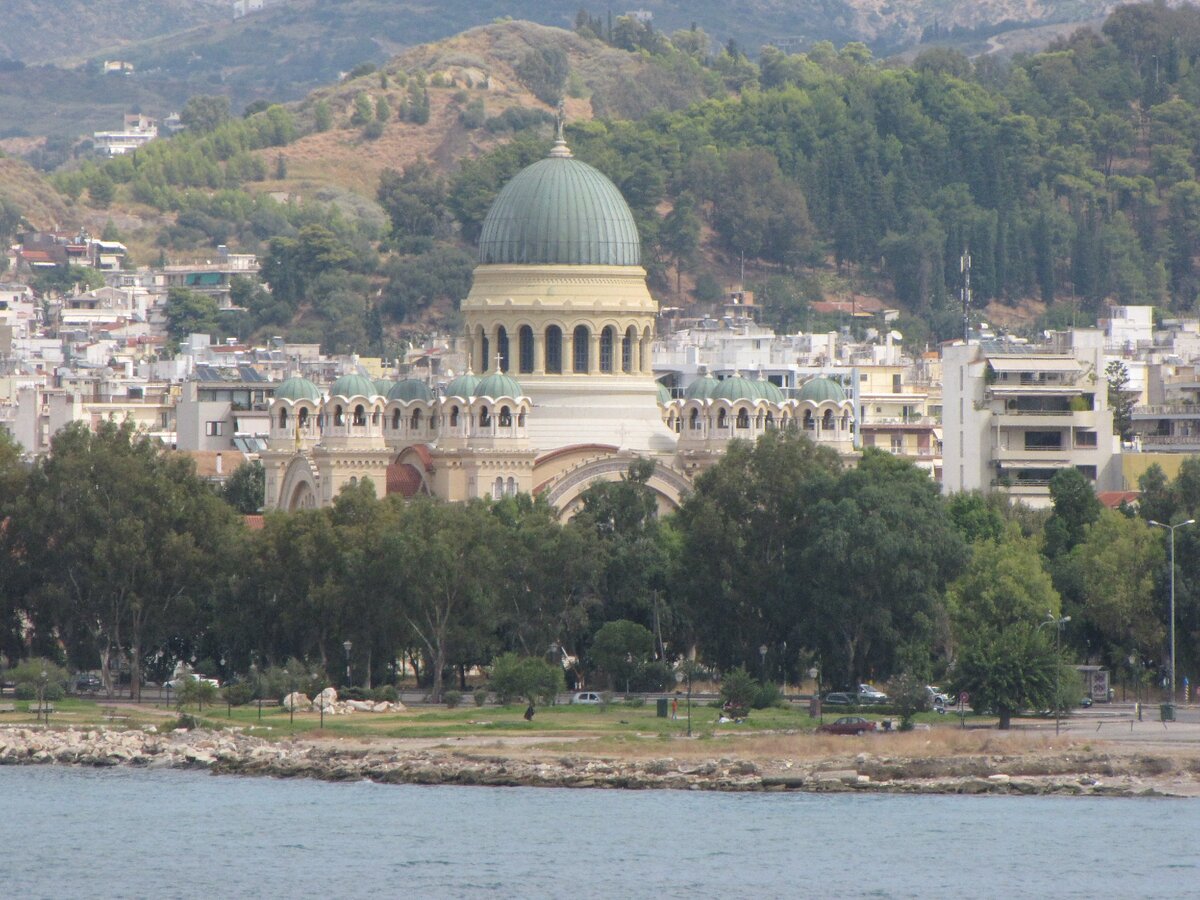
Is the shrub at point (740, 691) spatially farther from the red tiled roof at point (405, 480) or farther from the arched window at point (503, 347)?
the arched window at point (503, 347)

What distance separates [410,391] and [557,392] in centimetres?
486

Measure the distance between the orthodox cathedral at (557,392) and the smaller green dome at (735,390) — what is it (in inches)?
2.8

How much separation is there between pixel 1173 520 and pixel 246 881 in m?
35.0

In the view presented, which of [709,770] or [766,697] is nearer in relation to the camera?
[709,770]

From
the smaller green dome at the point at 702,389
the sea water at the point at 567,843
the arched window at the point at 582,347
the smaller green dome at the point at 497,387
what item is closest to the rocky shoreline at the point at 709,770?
the sea water at the point at 567,843

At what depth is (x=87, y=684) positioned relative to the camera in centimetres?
10294

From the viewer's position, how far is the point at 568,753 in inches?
3324

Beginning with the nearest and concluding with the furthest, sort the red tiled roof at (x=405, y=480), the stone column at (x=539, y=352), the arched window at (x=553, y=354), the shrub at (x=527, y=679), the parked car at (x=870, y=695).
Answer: the shrub at (x=527, y=679) → the parked car at (x=870, y=695) → the red tiled roof at (x=405, y=480) → the stone column at (x=539, y=352) → the arched window at (x=553, y=354)

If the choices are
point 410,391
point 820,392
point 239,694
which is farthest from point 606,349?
point 239,694

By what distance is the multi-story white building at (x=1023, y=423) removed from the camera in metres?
130

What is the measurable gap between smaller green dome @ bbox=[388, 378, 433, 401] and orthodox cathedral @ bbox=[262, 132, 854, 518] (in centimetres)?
6

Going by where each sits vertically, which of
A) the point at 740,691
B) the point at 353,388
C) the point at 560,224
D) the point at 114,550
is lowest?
the point at 740,691

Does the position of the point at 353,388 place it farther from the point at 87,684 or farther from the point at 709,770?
the point at 709,770

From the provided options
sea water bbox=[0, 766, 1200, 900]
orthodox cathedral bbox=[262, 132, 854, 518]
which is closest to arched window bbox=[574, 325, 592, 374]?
orthodox cathedral bbox=[262, 132, 854, 518]
